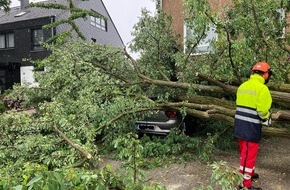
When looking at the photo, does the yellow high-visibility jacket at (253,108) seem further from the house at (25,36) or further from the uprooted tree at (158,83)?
the house at (25,36)

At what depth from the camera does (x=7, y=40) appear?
90.7ft

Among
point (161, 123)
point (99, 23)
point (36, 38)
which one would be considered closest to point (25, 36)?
point (36, 38)

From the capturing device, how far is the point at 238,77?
604 cm

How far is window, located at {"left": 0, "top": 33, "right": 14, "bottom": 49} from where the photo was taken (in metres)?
27.4

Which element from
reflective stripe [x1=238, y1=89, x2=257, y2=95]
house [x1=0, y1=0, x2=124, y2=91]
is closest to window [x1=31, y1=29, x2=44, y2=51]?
house [x1=0, y1=0, x2=124, y2=91]

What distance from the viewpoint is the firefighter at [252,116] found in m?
4.43

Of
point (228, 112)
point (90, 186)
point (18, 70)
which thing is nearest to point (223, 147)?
point (228, 112)

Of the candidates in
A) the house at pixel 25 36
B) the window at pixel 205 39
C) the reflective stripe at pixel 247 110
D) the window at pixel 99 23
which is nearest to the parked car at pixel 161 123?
the window at pixel 205 39

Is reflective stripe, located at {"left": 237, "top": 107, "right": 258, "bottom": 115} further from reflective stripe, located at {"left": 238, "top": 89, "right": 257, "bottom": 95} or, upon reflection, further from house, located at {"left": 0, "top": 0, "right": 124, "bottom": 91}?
house, located at {"left": 0, "top": 0, "right": 124, "bottom": 91}

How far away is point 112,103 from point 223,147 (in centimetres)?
254

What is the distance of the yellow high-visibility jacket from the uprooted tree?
61 cm

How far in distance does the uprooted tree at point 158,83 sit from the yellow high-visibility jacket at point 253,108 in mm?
608

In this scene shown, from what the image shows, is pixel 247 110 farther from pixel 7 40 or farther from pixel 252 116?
pixel 7 40

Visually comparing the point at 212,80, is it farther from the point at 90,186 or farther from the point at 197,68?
the point at 90,186
